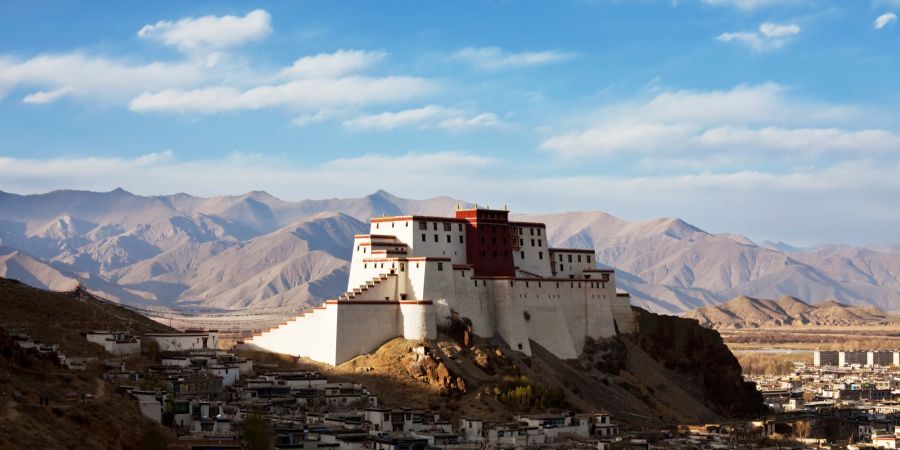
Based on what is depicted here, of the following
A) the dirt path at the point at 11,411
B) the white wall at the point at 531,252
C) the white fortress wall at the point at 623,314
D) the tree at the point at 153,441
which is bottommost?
the tree at the point at 153,441

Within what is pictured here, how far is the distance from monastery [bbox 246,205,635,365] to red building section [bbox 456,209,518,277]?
0.07 meters

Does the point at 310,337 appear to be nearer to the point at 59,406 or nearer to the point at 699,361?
the point at 59,406

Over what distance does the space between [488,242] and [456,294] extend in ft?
27.0

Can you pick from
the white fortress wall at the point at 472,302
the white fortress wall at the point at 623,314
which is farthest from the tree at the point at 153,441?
the white fortress wall at the point at 623,314

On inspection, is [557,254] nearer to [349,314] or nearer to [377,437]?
[349,314]

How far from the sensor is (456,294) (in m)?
95.0

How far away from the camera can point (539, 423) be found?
275ft

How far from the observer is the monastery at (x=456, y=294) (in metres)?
92.6

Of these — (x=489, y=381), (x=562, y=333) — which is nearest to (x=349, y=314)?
(x=489, y=381)

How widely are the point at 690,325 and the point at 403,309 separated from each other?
32326 mm

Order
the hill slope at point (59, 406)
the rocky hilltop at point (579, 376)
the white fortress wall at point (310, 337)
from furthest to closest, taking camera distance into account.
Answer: the white fortress wall at point (310, 337)
the rocky hilltop at point (579, 376)
the hill slope at point (59, 406)

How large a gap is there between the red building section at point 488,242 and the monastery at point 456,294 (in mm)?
71

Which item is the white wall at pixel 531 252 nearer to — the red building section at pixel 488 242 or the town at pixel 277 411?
the red building section at pixel 488 242

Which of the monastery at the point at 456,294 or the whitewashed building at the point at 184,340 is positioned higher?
the monastery at the point at 456,294
